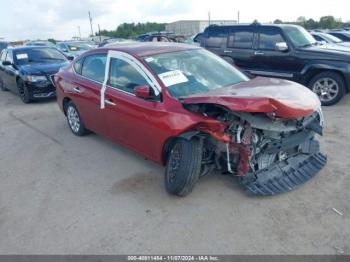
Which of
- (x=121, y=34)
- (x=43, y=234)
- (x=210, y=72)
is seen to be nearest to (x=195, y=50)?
(x=210, y=72)

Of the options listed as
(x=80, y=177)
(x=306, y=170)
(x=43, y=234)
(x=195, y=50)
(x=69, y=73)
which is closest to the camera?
(x=43, y=234)

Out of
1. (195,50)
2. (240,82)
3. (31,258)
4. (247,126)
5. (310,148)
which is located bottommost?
(31,258)

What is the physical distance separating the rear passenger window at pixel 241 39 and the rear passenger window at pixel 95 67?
4439 millimetres

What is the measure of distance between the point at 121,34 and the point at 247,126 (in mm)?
67002

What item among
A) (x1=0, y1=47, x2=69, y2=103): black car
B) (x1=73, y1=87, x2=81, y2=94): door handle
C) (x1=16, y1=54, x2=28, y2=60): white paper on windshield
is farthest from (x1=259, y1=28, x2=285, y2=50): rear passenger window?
(x1=16, y1=54, x2=28, y2=60): white paper on windshield

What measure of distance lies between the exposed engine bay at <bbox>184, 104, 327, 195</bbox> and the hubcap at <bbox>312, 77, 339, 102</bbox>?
3.60 metres

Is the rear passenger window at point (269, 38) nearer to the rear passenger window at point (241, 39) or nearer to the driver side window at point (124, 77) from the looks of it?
the rear passenger window at point (241, 39)

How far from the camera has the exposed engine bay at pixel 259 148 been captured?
11.0ft

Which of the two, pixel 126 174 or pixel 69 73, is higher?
pixel 69 73

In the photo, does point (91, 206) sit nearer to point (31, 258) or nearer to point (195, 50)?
point (31, 258)

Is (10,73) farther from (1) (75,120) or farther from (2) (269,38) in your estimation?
(2) (269,38)

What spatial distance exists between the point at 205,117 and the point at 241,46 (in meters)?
5.40

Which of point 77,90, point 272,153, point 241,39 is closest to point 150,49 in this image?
point 77,90

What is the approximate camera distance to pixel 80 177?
14.0 feet
